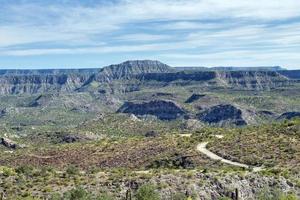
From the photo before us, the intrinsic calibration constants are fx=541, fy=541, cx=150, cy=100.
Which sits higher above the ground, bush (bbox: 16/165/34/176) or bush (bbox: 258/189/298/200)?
bush (bbox: 258/189/298/200)

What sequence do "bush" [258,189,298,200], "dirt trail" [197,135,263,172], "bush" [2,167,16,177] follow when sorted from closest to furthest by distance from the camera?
"bush" [258,189,298,200] < "bush" [2,167,16,177] < "dirt trail" [197,135,263,172]

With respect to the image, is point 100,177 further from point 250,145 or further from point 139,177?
point 250,145

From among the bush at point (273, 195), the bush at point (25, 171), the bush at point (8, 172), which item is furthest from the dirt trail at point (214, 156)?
the bush at point (8, 172)

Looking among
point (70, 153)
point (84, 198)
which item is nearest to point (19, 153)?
point (70, 153)

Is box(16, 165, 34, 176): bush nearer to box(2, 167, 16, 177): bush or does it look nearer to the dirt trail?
box(2, 167, 16, 177): bush

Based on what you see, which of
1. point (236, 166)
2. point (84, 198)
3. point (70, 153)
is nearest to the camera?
point (84, 198)

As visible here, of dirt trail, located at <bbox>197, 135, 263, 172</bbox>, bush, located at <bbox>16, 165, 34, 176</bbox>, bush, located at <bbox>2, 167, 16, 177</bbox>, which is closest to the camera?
bush, located at <bbox>2, 167, 16, 177</bbox>

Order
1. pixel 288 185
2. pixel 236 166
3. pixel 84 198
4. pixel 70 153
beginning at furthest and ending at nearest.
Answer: pixel 70 153
pixel 236 166
pixel 288 185
pixel 84 198

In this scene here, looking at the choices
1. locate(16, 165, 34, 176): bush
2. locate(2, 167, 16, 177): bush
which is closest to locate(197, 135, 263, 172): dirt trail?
locate(16, 165, 34, 176): bush

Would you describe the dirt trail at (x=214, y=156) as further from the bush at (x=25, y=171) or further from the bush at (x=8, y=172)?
the bush at (x=8, y=172)

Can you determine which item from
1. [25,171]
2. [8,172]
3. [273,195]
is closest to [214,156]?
[273,195]

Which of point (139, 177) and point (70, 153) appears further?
point (70, 153)
